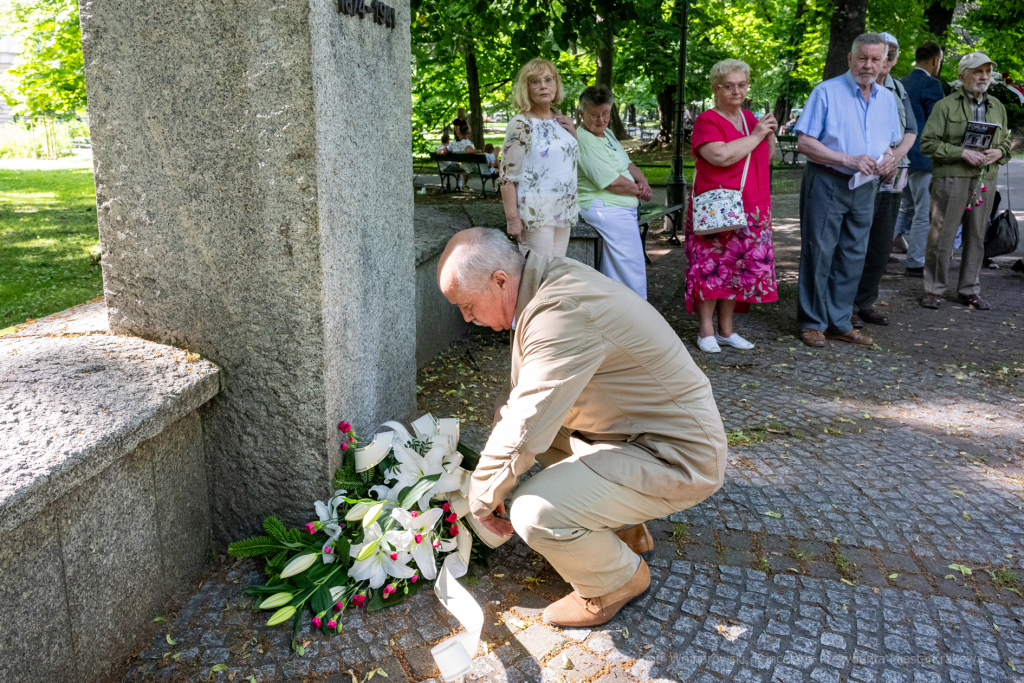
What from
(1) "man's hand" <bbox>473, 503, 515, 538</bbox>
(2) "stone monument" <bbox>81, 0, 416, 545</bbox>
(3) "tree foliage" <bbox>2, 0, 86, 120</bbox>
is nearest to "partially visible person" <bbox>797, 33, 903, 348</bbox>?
(2) "stone monument" <bbox>81, 0, 416, 545</bbox>

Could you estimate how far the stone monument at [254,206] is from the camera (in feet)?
8.65

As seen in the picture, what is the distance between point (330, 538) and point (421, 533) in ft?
1.07

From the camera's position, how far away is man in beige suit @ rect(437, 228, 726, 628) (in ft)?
8.00

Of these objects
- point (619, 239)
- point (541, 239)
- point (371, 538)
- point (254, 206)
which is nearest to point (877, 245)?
point (619, 239)

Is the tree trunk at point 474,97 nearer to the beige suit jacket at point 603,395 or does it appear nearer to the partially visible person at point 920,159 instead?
the partially visible person at point 920,159

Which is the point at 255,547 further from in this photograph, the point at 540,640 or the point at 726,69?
the point at 726,69

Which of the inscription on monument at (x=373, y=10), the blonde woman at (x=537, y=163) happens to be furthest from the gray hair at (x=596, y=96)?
the inscription on monument at (x=373, y=10)

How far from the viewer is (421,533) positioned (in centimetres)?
284

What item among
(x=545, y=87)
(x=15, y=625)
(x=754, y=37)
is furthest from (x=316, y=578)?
(x=754, y=37)

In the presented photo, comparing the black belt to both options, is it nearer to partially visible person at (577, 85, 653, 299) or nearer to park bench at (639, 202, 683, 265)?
partially visible person at (577, 85, 653, 299)

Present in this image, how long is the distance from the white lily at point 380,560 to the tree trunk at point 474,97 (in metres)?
10.5

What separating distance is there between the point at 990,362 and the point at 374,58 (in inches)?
193

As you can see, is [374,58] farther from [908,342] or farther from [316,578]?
[908,342]

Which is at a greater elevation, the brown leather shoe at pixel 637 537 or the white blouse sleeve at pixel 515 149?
the white blouse sleeve at pixel 515 149
